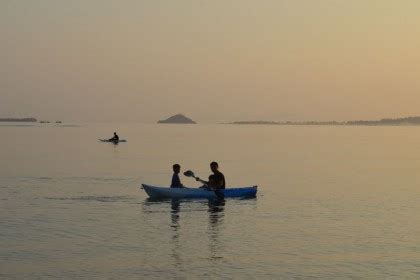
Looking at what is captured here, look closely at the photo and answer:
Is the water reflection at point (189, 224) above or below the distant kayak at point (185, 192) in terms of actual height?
below

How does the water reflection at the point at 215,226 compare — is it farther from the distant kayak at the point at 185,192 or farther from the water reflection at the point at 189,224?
the distant kayak at the point at 185,192

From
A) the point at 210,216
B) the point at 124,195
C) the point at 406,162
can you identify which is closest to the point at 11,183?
the point at 124,195

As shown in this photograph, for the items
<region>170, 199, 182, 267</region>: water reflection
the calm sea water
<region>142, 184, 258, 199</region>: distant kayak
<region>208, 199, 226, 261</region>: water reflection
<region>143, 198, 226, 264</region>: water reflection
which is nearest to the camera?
the calm sea water

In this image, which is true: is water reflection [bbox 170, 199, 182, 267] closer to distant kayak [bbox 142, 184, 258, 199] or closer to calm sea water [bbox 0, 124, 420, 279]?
calm sea water [bbox 0, 124, 420, 279]

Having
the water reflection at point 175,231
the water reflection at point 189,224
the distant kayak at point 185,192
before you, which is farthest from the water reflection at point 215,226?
the water reflection at point 175,231

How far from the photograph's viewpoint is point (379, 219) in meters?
30.6

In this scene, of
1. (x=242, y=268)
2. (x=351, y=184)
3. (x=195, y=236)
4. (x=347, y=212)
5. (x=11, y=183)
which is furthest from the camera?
(x=351, y=184)

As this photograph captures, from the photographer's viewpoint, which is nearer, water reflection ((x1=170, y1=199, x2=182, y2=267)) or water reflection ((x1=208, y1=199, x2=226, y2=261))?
water reflection ((x1=170, y1=199, x2=182, y2=267))

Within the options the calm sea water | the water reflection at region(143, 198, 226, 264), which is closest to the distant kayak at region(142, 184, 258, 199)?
the water reflection at region(143, 198, 226, 264)

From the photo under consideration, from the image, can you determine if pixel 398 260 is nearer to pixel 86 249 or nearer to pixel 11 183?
pixel 86 249

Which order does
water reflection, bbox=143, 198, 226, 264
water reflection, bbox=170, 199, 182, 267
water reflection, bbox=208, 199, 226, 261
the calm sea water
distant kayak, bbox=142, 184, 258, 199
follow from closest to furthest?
the calm sea water, water reflection, bbox=170, 199, 182, 267, water reflection, bbox=143, 198, 226, 264, water reflection, bbox=208, 199, 226, 261, distant kayak, bbox=142, 184, 258, 199

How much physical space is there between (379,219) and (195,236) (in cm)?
1041

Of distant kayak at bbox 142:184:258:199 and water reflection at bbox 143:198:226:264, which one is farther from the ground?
distant kayak at bbox 142:184:258:199

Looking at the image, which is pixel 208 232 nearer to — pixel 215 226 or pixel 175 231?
pixel 175 231
